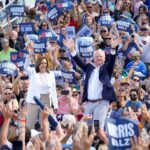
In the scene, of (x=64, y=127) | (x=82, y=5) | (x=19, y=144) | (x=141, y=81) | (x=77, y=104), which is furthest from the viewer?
(x=82, y=5)

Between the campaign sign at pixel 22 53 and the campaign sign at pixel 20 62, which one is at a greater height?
the campaign sign at pixel 22 53

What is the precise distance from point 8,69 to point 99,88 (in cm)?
414

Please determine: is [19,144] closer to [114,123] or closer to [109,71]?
[114,123]

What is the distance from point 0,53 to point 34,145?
10507 mm

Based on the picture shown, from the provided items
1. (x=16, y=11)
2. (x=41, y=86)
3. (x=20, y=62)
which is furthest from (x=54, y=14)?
(x=41, y=86)

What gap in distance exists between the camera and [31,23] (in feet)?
Result: 81.6

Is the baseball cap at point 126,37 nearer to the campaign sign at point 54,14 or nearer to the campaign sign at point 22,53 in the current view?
the campaign sign at point 22,53

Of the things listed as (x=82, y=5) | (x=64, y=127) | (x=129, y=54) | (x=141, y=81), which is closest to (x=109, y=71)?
(x=64, y=127)

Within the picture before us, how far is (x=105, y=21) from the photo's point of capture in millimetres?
25109

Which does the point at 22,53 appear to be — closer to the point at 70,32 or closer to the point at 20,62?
the point at 20,62

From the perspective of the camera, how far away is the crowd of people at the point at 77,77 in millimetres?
13703

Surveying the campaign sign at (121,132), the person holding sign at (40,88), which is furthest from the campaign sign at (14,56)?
the campaign sign at (121,132)

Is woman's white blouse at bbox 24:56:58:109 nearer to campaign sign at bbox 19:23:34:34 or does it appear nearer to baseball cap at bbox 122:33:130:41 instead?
baseball cap at bbox 122:33:130:41

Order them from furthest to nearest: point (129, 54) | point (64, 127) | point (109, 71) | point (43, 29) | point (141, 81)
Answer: point (43, 29)
point (129, 54)
point (141, 81)
point (109, 71)
point (64, 127)
